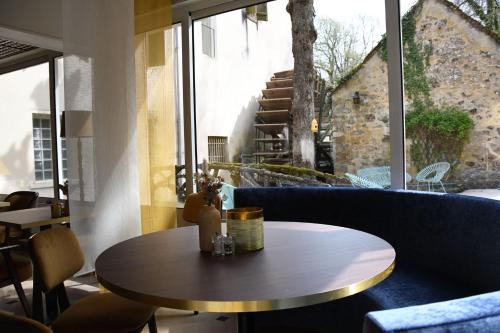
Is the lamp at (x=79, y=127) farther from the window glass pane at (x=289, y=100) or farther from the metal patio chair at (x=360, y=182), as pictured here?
the metal patio chair at (x=360, y=182)

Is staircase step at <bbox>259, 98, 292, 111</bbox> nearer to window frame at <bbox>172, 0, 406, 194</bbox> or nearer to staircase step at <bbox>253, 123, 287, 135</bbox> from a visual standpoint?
staircase step at <bbox>253, 123, 287, 135</bbox>

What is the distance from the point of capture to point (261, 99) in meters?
4.07

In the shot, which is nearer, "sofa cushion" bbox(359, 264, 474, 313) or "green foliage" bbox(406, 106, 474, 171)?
"sofa cushion" bbox(359, 264, 474, 313)

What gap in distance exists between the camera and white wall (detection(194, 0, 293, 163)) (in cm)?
389

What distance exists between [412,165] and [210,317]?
1.93 meters

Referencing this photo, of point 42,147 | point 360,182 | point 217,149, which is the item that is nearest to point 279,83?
point 217,149

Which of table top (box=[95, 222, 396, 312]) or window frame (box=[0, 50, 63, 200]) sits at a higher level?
window frame (box=[0, 50, 63, 200])

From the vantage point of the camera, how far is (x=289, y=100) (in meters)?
3.86

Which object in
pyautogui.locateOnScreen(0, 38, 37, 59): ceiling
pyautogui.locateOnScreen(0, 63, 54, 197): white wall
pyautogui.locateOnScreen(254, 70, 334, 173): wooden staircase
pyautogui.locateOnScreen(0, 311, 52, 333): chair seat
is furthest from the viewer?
pyautogui.locateOnScreen(0, 63, 54, 197): white wall

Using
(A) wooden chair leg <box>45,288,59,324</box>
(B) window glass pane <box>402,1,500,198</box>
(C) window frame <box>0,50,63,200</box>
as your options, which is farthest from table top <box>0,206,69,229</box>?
(B) window glass pane <box>402,1,500,198</box>

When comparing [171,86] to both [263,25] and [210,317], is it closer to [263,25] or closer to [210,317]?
[263,25]

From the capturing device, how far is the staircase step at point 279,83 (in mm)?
3852

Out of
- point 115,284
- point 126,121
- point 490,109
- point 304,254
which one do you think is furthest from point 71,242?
point 490,109

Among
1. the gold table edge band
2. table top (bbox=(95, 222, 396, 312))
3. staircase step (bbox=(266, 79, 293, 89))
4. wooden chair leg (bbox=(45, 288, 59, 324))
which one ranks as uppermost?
staircase step (bbox=(266, 79, 293, 89))
